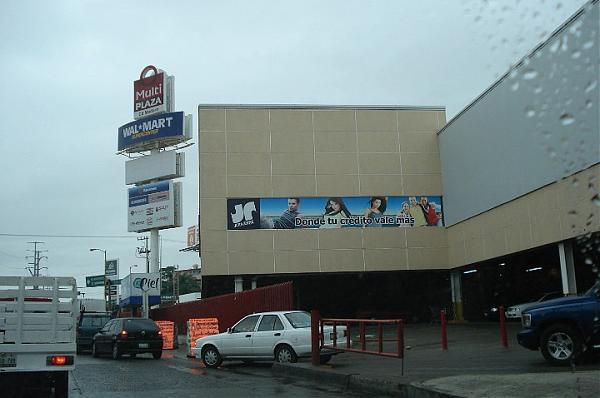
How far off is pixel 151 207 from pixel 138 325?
20.8 m

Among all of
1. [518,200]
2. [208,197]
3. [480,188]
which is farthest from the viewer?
[208,197]

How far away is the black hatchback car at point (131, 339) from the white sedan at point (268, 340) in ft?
18.8

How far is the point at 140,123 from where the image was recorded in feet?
146

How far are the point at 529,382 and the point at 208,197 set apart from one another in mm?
28924

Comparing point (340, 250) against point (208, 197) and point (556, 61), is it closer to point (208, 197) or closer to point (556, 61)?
point (208, 197)

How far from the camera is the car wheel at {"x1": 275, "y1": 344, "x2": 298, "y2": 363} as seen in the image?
1623cm

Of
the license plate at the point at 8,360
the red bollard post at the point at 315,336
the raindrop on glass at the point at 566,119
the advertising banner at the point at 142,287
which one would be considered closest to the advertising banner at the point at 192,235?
the advertising banner at the point at 142,287

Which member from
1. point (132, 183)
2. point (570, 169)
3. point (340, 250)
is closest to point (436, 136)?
point (340, 250)

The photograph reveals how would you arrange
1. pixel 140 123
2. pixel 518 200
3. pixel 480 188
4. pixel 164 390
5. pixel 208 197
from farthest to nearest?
pixel 140 123 < pixel 208 197 < pixel 480 188 < pixel 518 200 < pixel 164 390

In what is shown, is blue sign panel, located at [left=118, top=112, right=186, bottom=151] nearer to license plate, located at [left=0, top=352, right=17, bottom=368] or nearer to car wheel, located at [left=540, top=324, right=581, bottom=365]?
car wheel, located at [left=540, top=324, right=581, bottom=365]

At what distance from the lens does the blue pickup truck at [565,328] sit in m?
12.3

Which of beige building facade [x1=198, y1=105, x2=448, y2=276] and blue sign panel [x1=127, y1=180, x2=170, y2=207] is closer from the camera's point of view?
beige building facade [x1=198, y1=105, x2=448, y2=276]

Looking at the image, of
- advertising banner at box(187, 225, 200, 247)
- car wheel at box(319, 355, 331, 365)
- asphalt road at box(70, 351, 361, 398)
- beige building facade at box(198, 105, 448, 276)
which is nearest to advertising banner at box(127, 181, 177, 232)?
beige building facade at box(198, 105, 448, 276)

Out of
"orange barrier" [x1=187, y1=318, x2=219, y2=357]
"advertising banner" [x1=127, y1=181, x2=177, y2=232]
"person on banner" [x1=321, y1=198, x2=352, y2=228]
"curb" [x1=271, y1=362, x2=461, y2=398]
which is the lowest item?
"curb" [x1=271, y1=362, x2=461, y2=398]
